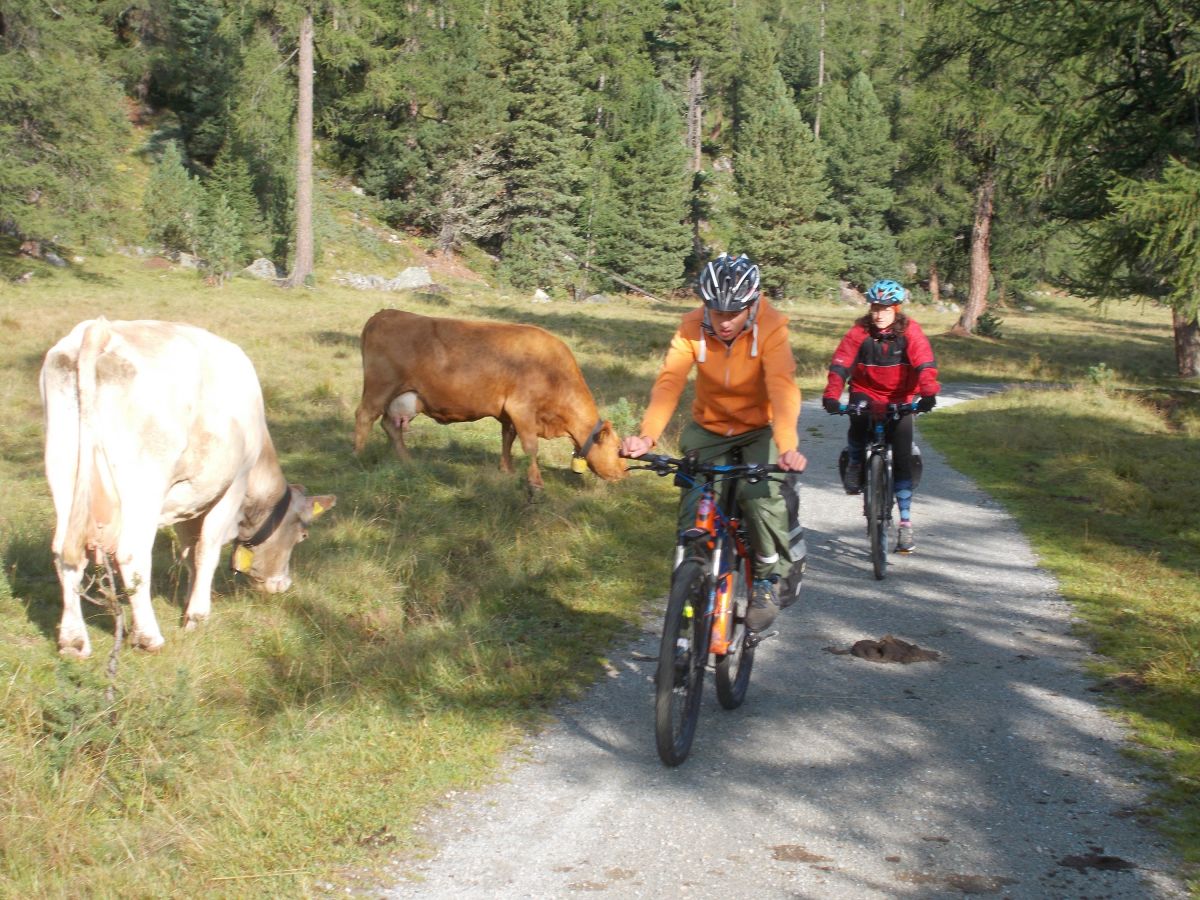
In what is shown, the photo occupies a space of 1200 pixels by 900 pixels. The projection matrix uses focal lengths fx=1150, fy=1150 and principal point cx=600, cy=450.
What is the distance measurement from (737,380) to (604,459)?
5750 millimetres

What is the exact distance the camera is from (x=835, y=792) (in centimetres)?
475

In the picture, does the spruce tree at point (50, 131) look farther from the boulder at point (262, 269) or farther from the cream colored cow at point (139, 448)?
the cream colored cow at point (139, 448)

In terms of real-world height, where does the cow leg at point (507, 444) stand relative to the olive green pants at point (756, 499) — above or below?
below

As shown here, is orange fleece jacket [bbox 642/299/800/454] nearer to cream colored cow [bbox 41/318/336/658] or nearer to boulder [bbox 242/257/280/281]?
cream colored cow [bbox 41/318/336/658]

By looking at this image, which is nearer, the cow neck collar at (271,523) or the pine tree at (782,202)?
the cow neck collar at (271,523)

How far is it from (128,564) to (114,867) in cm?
229

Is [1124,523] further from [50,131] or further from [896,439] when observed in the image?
[50,131]

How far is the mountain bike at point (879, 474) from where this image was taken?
28.4 ft

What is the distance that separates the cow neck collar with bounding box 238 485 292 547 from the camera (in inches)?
282

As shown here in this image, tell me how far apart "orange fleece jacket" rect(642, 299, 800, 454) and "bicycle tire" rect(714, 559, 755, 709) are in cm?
74

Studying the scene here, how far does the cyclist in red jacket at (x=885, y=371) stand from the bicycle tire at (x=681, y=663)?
3.98 metres

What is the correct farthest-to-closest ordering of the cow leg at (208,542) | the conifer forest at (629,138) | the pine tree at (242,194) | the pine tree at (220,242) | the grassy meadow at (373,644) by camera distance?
the pine tree at (242,194), the pine tree at (220,242), the conifer forest at (629,138), the cow leg at (208,542), the grassy meadow at (373,644)

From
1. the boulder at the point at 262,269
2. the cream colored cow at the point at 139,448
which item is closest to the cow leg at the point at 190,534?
the cream colored cow at the point at 139,448

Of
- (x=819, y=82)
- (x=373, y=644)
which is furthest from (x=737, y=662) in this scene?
(x=819, y=82)
